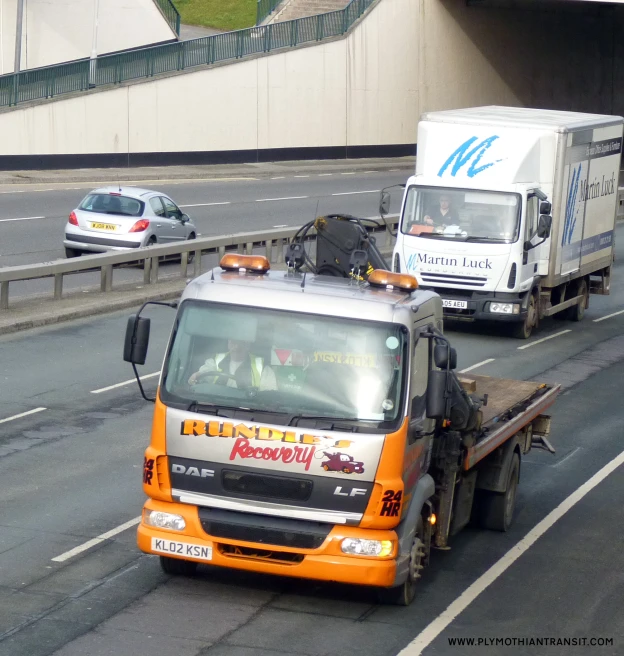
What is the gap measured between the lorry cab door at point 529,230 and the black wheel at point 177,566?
41.5 feet

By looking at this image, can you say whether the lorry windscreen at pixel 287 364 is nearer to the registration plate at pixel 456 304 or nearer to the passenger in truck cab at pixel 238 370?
the passenger in truck cab at pixel 238 370

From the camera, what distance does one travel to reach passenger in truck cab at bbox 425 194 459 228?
20562 millimetres

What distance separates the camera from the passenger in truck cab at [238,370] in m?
8.22

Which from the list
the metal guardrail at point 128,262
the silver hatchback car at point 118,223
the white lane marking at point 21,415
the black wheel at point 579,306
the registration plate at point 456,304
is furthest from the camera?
the silver hatchback car at point 118,223

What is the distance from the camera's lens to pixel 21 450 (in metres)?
12.2

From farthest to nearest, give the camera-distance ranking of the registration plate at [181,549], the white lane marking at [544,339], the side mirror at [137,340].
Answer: the white lane marking at [544,339] → the side mirror at [137,340] → the registration plate at [181,549]

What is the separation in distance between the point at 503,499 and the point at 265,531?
124 inches

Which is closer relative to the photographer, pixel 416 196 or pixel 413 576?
pixel 413 576

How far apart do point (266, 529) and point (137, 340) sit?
156cm

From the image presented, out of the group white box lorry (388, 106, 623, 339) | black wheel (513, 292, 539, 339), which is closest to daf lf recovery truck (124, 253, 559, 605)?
white box lorry (388, 106, 623, 339)

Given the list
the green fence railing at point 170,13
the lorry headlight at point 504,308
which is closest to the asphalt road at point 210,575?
the lorry headlight at point 504,308

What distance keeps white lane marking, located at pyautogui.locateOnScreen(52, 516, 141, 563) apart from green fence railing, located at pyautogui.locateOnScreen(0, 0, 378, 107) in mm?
33388

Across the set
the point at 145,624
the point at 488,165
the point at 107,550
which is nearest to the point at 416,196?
the point at 488,165

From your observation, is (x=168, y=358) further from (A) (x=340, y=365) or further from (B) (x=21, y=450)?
(B) (x=21, y=450)
